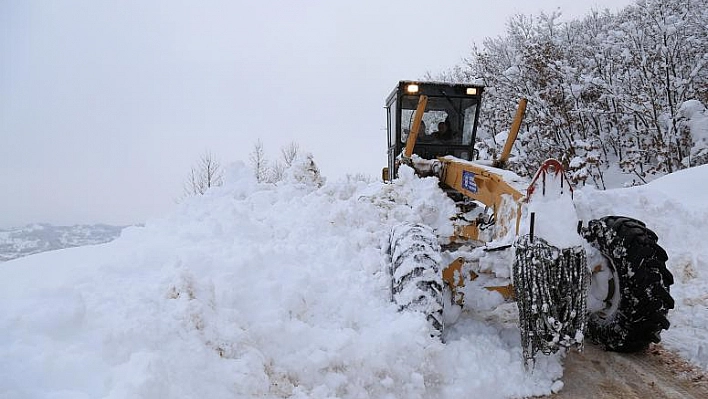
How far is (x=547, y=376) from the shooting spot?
346cm

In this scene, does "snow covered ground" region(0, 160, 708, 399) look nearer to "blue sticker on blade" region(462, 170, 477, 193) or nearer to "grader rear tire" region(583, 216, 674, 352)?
"grader rear tire" region(583, 216, 674, 352)

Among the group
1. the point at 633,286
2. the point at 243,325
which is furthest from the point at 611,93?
the point at 243,325

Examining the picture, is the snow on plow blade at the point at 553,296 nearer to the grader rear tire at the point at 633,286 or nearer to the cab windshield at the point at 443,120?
the grader rear tire at the point at 633,286

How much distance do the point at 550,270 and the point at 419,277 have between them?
2.84 ft

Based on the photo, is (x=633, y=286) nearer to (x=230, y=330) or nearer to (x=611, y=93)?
(x=230, y=330)

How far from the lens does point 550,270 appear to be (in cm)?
313

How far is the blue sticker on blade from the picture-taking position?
5.01 m

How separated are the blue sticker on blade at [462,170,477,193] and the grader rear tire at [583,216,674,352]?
4.20ft

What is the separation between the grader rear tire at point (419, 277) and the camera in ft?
11.1

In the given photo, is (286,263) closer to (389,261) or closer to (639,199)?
(389,261)

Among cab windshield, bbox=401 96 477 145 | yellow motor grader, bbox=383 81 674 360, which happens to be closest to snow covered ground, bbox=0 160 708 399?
yellow motor grader, bbox=383 81 674 360

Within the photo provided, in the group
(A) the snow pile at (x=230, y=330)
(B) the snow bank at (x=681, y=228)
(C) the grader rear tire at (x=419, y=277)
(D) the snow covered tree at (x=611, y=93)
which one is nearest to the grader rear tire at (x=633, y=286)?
(B) the snow bank at (x=681, y=228)

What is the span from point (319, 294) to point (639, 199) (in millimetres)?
5158

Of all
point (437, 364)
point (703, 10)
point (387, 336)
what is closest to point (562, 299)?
point (437, 364)
